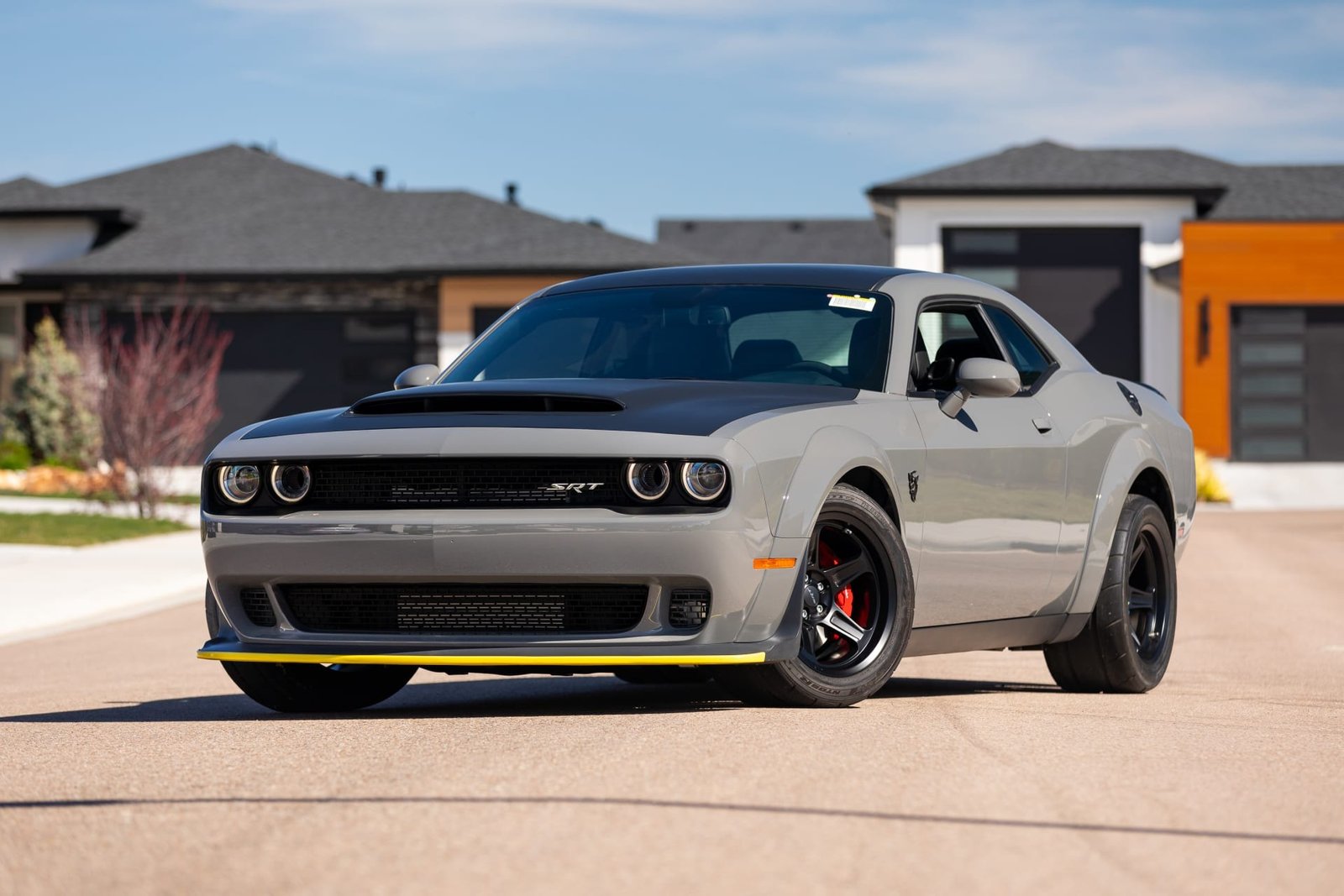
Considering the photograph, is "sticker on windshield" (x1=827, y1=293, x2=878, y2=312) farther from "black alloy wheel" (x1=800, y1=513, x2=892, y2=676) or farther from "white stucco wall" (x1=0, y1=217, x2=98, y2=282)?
"white stucco wall" (x1=0, y1=217, x2=98, y2=282)

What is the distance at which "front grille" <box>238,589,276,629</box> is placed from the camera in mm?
6746

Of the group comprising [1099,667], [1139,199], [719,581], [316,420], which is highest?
[1139,199]

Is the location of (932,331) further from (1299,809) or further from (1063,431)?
(1299,809)

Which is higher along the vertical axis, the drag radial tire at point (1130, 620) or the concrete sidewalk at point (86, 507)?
the drag radial tire at point (1130, 620)

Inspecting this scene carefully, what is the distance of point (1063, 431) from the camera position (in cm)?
800

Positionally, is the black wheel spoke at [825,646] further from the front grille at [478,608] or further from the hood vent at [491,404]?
the hood vent at [491,404]

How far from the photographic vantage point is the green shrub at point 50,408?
109ft

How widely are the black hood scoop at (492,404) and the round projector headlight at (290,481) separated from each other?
0.33 meters

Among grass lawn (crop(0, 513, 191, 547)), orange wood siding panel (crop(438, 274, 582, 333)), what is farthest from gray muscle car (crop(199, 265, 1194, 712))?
orange wood siding panel (crop(438, 274, 582, 333))

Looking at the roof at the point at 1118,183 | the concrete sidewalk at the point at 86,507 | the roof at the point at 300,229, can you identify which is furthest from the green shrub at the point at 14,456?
the roof at the point at 1118,183

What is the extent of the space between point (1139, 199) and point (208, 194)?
734 inches

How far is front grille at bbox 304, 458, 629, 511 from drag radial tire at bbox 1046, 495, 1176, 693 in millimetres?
2790

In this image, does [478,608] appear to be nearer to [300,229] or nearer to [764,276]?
[764,276]

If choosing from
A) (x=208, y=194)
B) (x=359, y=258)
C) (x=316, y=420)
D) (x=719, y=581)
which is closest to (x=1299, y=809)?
(x=719, y=581)
